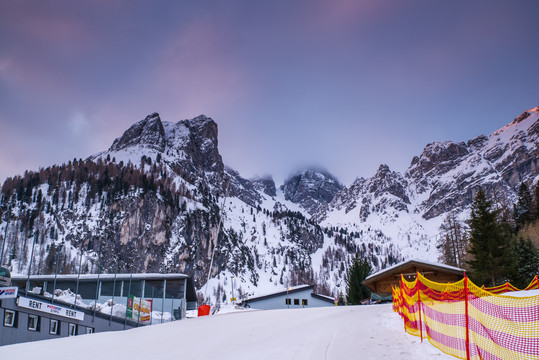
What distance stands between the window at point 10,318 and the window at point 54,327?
3534 millimetres

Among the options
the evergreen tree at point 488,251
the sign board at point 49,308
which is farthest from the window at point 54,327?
the evergreen tree at point 488,251

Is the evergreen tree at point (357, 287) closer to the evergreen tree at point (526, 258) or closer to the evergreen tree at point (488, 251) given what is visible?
the evergreen tree at point (526, 258)

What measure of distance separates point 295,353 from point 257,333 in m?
5.93

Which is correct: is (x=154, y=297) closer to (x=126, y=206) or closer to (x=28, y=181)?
(x=126, y=206)

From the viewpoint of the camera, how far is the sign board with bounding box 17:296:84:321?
25.7 metres

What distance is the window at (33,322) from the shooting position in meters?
→ 26.6

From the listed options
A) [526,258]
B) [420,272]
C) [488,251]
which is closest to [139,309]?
[420,272]

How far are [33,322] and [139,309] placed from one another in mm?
9459

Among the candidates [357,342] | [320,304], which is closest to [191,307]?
[320,304]

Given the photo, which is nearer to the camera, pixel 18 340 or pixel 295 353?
pixel 295 353

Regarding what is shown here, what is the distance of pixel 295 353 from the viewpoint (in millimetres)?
11719

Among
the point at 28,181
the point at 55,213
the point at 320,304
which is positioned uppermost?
the point at 28,181

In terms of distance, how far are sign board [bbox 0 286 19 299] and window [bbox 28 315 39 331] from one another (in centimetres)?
269

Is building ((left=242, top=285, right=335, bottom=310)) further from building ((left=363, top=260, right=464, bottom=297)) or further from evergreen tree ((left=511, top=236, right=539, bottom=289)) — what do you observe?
evergreen tree ((left=511, top=236, right=539, bottom=289))
